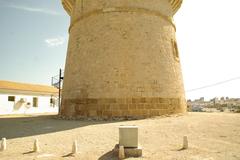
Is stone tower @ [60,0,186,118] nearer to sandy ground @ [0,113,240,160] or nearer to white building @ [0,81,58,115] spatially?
sandy ground @ [0,113,240,160]

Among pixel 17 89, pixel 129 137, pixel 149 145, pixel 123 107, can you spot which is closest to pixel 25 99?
pixel 17 89

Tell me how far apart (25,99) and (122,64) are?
19.2 metres

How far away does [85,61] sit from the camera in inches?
481

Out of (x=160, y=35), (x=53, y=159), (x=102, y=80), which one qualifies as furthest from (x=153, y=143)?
(x=160, y=35)

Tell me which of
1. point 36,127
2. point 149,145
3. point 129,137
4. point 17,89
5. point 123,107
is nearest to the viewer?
point 129,137

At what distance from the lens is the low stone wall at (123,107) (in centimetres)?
1081

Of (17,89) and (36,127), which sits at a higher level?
(17,89)

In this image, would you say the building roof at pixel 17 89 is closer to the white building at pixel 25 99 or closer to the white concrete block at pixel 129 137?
the white building at pixel 25 99

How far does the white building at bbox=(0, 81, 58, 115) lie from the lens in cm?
2386

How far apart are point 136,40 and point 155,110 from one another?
3999mm

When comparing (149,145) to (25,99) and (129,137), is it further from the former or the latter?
(25,99)

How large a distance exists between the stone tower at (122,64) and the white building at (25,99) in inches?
561

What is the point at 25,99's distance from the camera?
26.1m

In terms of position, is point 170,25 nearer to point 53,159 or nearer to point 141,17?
point 141,17
